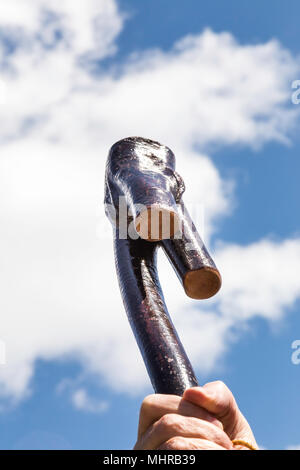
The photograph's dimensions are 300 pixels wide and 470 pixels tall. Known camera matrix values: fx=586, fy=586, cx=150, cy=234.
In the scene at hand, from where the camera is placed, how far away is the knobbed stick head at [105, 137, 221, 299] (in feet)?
6.33

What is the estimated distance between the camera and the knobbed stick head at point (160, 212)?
193 centimetres

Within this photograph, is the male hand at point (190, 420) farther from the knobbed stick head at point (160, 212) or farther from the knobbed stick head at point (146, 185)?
the knobbed stick head at point (146, 185)

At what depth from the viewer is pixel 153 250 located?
2.23 metres

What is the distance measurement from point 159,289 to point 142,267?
103mm

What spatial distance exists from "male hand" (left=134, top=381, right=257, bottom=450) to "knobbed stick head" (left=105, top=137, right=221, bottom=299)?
0.38 metres

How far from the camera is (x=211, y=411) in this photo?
5.39 ft

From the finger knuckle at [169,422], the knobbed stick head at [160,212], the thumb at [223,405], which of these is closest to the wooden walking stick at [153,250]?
the knobbed stick head at [160,212]

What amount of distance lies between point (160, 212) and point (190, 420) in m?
0.66

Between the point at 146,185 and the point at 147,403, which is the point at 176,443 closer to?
the point at 147,403

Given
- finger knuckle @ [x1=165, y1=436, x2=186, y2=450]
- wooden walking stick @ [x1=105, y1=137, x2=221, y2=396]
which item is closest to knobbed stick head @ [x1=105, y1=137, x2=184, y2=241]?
wooden walking stick @ [x1=105, y1=137, x2=221, y2=396]

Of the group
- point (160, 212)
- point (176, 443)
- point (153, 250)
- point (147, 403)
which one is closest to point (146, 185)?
point (160, 212)

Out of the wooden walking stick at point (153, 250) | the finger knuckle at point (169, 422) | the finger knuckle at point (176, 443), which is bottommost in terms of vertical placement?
the finger knuckle at point (176, 443)

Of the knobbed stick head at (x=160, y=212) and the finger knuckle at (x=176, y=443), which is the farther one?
the knobbed stick head at (x=160, y=212)
